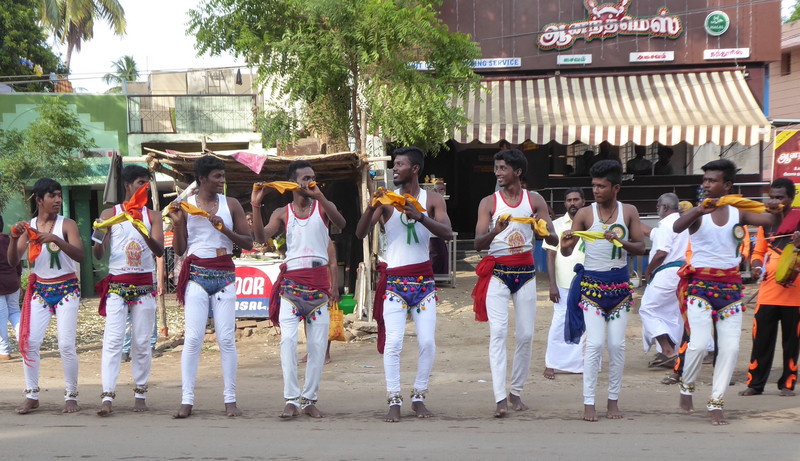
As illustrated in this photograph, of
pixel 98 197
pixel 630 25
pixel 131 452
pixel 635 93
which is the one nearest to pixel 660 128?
pixel 635 93

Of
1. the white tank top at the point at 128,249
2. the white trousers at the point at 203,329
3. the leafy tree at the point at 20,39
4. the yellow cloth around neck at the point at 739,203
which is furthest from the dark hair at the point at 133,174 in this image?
the leafy tree at the point at 20,39

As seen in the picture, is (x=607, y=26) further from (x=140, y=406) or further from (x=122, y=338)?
(x=140, y=406)

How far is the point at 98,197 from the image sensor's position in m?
20.1

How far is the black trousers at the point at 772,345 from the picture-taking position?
6.85 meters

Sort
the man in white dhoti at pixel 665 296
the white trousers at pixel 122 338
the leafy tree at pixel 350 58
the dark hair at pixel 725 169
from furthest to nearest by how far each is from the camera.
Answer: the leafy tree at pixel 350 58
the man in white dhoti at pixel 665 296
the white trousers at pixel 122 338
the dark hair at pixel 725 169

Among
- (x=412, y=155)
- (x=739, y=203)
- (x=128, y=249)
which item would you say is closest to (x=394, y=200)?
(x=412, y=155)

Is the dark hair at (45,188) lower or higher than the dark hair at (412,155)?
lower

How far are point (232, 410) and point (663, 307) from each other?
474 centimetres

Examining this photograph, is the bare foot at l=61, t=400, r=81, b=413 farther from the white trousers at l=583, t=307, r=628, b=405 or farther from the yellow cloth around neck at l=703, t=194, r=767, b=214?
the yellow cloth around neck at l=703, t=194, r=767, b=214

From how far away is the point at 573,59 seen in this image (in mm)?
16672

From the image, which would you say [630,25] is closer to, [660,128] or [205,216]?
[660,128]

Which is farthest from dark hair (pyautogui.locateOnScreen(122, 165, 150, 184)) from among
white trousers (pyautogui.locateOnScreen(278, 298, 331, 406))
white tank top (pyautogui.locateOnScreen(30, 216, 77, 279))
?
white trousers (pyautogui.locateOnScreen(278, 298, 331, 406))

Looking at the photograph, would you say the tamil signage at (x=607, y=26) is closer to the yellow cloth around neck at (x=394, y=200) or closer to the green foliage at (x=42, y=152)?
the green foliage at (x=42, y=152)

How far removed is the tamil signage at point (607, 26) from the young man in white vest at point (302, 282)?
12051 millimetres
